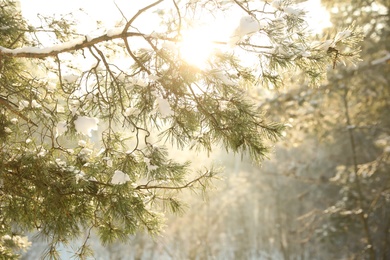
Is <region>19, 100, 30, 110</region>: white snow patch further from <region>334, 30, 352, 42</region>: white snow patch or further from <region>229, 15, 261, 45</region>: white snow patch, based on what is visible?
<region>334, 30, 352, 42</region>: white snow patch

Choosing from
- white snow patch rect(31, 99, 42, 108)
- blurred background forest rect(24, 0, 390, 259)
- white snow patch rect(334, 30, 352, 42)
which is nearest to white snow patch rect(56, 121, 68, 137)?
white snow patch rect(31, 99, 42, 108)

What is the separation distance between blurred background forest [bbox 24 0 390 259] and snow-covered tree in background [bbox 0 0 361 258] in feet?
0.74

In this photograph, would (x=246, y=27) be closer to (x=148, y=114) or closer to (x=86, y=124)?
(x=148, y=114)

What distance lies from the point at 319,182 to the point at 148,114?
6.24 meters

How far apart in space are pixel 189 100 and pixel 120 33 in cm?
61

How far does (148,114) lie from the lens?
2.76 metres

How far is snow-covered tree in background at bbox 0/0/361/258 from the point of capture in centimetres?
253

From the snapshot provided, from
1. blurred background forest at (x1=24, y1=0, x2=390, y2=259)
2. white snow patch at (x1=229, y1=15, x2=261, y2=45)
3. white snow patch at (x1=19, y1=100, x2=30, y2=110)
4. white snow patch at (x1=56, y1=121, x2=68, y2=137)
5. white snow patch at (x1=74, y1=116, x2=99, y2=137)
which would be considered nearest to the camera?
white snow patch at (x1=229, y1=15, x2=261, y2=45)

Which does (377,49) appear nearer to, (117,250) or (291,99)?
(291,99)

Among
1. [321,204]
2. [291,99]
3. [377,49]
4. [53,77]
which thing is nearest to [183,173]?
[53,77]

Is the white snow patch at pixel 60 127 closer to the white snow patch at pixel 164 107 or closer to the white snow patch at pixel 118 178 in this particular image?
the white snow patch at pixel 118 178

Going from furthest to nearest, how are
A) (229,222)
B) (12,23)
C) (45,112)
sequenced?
(229,222) → (12,23) → (45,112)

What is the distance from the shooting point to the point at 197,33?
2.60m

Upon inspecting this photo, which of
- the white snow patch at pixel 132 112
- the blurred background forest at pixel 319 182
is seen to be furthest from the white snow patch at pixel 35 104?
the blurred background forest at pixel 319 182
